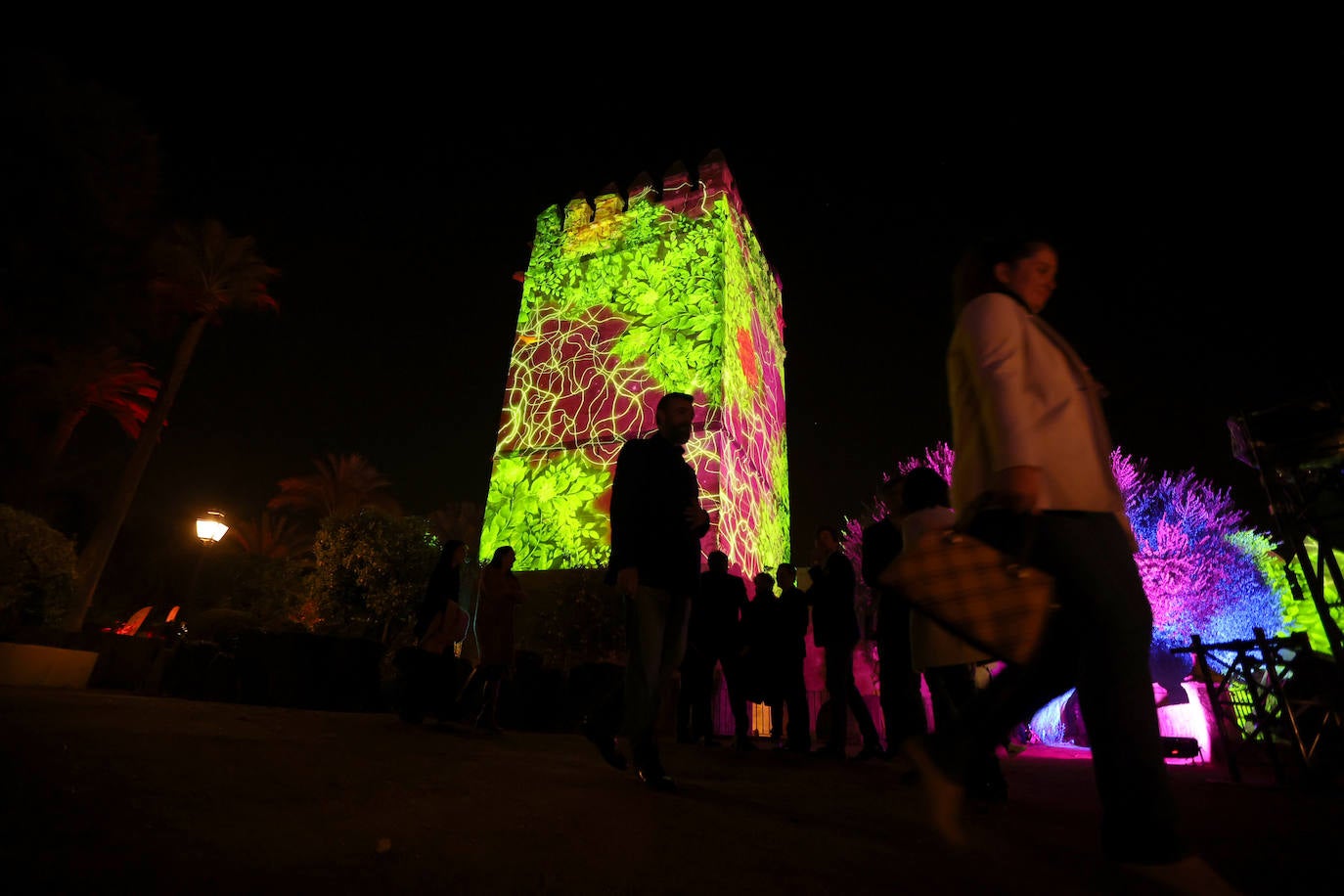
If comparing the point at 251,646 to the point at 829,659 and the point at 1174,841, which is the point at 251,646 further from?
the point at 1174,841

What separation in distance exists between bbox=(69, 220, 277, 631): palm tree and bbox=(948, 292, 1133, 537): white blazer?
2211 cm

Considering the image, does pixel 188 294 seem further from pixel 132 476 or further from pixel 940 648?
pixel 940 648

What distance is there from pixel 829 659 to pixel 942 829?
439 centimetres

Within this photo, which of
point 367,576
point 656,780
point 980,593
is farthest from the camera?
point 367,576

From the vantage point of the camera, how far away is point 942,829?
1858mm

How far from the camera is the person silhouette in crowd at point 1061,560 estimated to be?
1.64 meters

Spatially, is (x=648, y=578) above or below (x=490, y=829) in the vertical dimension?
above

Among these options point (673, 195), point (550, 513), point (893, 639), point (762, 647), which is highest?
point (673, 195)

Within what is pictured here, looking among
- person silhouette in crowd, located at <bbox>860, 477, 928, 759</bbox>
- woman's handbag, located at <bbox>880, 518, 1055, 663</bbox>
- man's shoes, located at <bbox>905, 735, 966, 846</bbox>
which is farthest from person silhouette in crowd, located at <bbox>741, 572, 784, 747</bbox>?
woman's handbag, located at <bbox>880, 518, 1055, 663</bbox>

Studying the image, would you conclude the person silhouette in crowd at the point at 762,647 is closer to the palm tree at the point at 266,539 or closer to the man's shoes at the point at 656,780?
the man's shoes at the point at 656,780

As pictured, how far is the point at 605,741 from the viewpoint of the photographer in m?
3.33

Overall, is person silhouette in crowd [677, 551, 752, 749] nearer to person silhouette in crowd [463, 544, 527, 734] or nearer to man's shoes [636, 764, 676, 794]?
person silhouette in crowd [463, 544, 527, 734]

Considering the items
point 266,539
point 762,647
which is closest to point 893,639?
point 762,647

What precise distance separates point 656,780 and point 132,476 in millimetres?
22487
